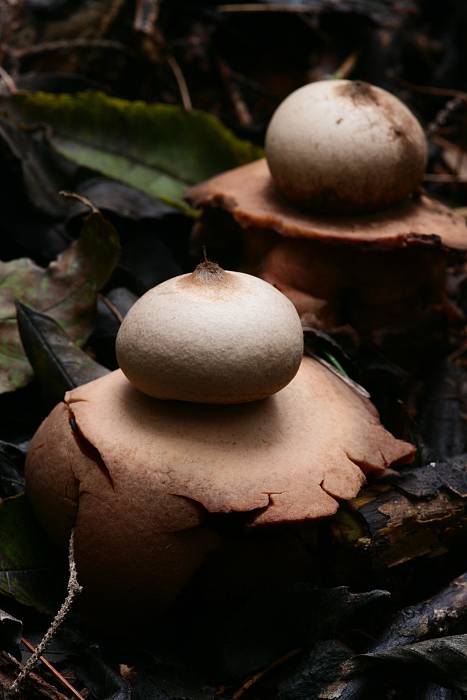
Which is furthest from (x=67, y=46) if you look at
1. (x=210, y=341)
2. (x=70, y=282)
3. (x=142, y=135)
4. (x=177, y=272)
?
(x=210, y=341)

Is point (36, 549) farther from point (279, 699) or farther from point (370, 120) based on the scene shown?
point (370, 120)

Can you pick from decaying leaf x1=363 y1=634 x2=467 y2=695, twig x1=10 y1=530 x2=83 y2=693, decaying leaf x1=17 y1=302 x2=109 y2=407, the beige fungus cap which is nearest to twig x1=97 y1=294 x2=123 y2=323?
decaying leaf x1=17 y1=302 x2=109 y2=407

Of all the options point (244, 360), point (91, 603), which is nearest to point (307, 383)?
point (244, 360)

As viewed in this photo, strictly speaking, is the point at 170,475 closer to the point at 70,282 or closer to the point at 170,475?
the point at 170,475

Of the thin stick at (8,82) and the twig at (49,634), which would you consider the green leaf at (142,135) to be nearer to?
the thin stick at (8,82)

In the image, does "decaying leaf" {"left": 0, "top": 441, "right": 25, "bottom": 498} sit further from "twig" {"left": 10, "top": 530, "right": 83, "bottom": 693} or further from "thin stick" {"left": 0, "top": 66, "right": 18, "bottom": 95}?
"thin stick" {"left": 0, "top": 66, "right": 18, "bottom": 95}

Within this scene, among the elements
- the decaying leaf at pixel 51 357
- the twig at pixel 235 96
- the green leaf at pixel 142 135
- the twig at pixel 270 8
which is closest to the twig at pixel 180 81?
the twig at pixel 235 96

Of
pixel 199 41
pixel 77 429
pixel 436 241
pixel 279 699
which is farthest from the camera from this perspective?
pixel 199 41
